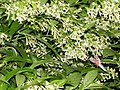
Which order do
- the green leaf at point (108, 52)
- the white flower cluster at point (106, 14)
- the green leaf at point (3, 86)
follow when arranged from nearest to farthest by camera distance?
the green leaf at point (3, 86) < the white flower cluster at point (106, 14) < the green leaf at point (108, 52)

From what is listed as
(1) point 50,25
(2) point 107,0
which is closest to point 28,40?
(1) point 50,25

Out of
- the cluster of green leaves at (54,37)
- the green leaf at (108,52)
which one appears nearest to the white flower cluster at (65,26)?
the cluster of green leaves at (54,37)

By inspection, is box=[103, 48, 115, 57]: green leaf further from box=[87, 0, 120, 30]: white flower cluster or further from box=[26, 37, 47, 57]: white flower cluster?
box=[26, 37, 47, 57]: white flower cluster

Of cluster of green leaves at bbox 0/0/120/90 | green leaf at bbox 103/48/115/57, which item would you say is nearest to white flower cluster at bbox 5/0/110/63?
cluster of green leaves at bbox 0/0/120/90

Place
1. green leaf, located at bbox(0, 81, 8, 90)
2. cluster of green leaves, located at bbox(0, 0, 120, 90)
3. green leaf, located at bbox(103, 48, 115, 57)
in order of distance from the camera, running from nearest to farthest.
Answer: green leaf, located at bbox(0, 81, 8, 90)
cluster of green leaves, located at bbox(0, 0, 120, 90)
green leaf, located at bbox(103, 48, 115, 57)

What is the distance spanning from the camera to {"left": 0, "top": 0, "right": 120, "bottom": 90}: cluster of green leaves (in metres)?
1.18

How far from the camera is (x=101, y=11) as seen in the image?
4.45 feet

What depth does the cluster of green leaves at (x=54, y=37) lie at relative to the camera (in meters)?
1.18

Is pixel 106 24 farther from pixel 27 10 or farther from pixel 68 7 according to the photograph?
pixel 27 10

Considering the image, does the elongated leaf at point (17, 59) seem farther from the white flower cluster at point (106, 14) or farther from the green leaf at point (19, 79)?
the white flower cluster at point (106, 14)

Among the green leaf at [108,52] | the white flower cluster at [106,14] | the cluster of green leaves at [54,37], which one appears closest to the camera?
the cluster of green leaves at [54,37]

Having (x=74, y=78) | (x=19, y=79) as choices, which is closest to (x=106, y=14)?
(x=74, y=78)

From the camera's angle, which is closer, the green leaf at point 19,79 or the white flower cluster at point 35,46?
the green leaf at point 19,79

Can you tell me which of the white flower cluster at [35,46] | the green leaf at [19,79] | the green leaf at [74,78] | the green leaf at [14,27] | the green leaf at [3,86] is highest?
the green leaf at [14,27]
